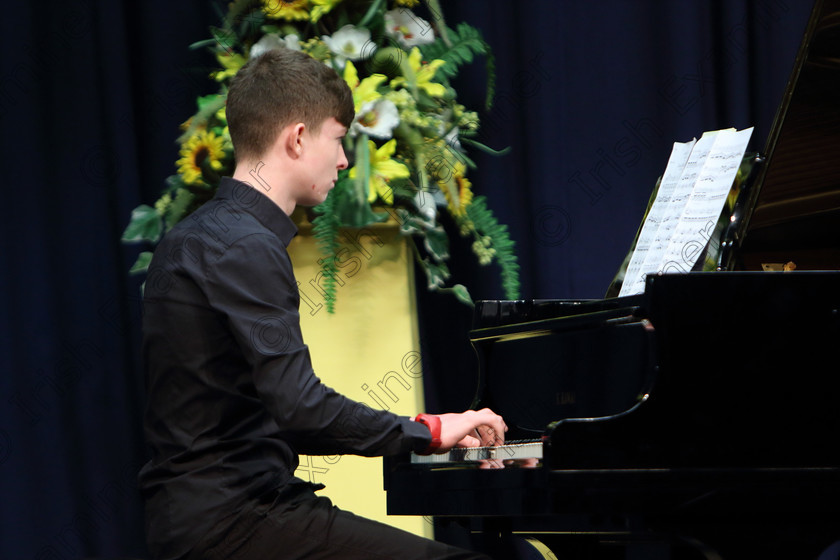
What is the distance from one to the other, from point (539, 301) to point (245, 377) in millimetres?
775

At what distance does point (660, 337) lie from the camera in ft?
5.20

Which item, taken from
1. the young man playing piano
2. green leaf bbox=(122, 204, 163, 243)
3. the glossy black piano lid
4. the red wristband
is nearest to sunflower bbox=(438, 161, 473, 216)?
green leaf bbox=(122, 204, 163, 243)

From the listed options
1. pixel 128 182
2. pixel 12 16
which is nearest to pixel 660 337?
pixel 128 182

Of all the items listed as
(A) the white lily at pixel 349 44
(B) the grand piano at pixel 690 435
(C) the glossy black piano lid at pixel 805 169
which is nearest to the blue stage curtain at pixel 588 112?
(A) the white lily at pixel 349 44

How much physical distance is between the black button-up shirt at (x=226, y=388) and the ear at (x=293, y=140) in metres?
0.14

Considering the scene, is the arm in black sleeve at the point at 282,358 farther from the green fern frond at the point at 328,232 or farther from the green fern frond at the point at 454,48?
the green fern frond at the point at 454,48

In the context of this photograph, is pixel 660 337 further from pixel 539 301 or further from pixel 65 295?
pixel 65 295

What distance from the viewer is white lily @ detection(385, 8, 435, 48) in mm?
2477

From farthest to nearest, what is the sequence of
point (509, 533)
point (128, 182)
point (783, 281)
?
point (128, 182), point (509, 533), point (783, 281)

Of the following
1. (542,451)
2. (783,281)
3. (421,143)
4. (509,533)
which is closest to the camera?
(542,451)

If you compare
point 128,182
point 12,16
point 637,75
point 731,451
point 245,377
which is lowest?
point 731,451

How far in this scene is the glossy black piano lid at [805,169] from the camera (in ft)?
6.17

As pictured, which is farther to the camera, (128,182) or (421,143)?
(128,182)

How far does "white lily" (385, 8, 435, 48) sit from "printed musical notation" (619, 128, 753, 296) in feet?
2.48
